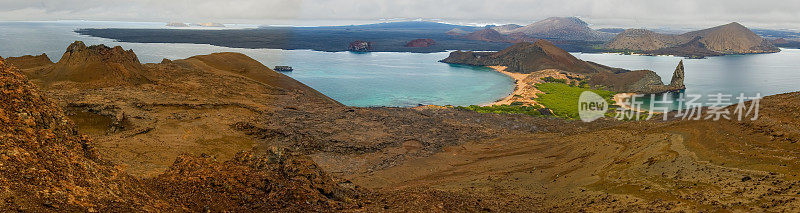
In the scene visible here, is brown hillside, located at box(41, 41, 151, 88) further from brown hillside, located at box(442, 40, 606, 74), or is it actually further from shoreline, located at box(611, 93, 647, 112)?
brown hillside, located at box(442, 40, 606, 74)

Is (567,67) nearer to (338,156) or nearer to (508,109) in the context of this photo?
(508,109)

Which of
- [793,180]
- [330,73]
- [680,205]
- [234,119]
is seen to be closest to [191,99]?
[234,119]

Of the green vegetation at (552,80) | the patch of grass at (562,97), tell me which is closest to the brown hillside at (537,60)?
the green vegetation at (552,80)

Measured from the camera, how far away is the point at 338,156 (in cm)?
2716

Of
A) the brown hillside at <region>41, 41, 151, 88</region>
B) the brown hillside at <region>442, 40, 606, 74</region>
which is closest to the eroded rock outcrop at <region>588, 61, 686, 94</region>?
the brown hillside at <region>442, 40, 606, 74</region>

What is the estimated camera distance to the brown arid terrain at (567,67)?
8312 centimetres

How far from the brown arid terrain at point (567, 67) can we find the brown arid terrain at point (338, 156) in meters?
56.8

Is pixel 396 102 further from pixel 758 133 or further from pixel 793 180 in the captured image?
pixel 793 180

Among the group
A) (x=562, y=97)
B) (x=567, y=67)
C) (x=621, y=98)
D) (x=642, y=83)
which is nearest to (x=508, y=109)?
(x=562, y=97)

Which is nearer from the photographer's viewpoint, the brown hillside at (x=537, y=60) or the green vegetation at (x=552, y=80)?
the green vegetation at (x=552, y=80)

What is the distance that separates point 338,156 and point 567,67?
100448 millimetres

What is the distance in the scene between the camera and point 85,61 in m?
38.1

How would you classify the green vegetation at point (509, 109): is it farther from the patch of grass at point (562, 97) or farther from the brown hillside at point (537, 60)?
the brown hillside at point (537, 60)

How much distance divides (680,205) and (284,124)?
1038 inches
